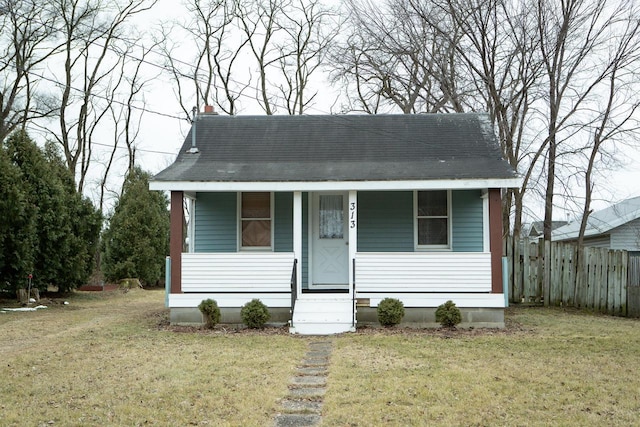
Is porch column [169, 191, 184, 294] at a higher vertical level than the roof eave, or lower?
lower

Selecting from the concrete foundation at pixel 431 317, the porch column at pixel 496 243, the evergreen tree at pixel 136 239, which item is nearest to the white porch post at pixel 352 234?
the concrete foundation at pixel 431 317

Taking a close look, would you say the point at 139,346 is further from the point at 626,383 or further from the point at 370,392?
the point at 626,383

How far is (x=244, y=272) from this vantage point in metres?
12.9

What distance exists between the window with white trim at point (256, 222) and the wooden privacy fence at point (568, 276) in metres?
6.24

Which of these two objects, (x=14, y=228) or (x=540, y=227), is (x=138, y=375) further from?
(x=540, y=227)

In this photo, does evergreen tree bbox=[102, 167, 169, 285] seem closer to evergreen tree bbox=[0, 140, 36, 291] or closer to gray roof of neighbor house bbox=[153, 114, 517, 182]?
evergreen tree bbox=[0, 140, 36, 291]

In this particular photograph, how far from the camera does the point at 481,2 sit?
18.0 m

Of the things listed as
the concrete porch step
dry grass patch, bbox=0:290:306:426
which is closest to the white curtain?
the concrete porch step

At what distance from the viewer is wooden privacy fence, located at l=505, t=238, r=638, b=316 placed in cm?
1537

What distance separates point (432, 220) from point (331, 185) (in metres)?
2.84

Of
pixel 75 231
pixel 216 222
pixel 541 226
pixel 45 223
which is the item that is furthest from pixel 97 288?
pixel 541 226

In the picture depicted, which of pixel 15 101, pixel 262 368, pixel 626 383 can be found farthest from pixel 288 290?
pixel 15 101

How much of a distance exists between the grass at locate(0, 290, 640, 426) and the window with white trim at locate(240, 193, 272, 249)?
10.0 feet

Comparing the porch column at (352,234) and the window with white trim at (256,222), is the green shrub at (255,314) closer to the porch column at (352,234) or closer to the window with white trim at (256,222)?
the porch column at (352,234)
